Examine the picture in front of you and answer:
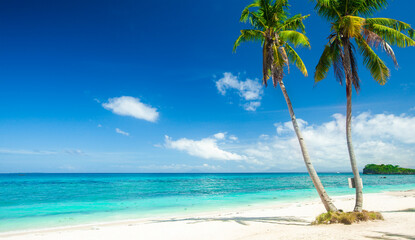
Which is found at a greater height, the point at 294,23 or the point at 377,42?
the point at 294,23

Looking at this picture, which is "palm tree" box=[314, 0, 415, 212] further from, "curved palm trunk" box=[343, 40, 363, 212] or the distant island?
the distant island

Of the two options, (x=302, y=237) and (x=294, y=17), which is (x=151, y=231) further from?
(x=294, y=17)

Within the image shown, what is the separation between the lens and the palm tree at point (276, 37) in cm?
855

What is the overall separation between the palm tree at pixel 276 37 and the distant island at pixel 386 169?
125m

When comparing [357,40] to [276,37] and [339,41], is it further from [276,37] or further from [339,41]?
[276,37]

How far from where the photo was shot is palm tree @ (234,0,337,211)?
855 centimetres

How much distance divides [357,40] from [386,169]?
12697 cm

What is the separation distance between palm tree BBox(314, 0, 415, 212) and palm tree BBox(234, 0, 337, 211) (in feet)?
3.35

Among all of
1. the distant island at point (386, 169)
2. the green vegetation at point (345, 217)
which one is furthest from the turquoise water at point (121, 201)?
the distant island at point (386, 169)

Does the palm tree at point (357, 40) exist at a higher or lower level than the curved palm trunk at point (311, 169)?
higher

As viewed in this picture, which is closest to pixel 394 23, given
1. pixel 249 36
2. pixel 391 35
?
pixel 391 35

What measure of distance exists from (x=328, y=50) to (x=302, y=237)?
6.78m

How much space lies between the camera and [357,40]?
8.66 meters

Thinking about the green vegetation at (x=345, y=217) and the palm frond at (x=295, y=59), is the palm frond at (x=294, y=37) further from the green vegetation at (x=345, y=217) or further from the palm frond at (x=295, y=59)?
the green vegetation at (x=345, y=217)
